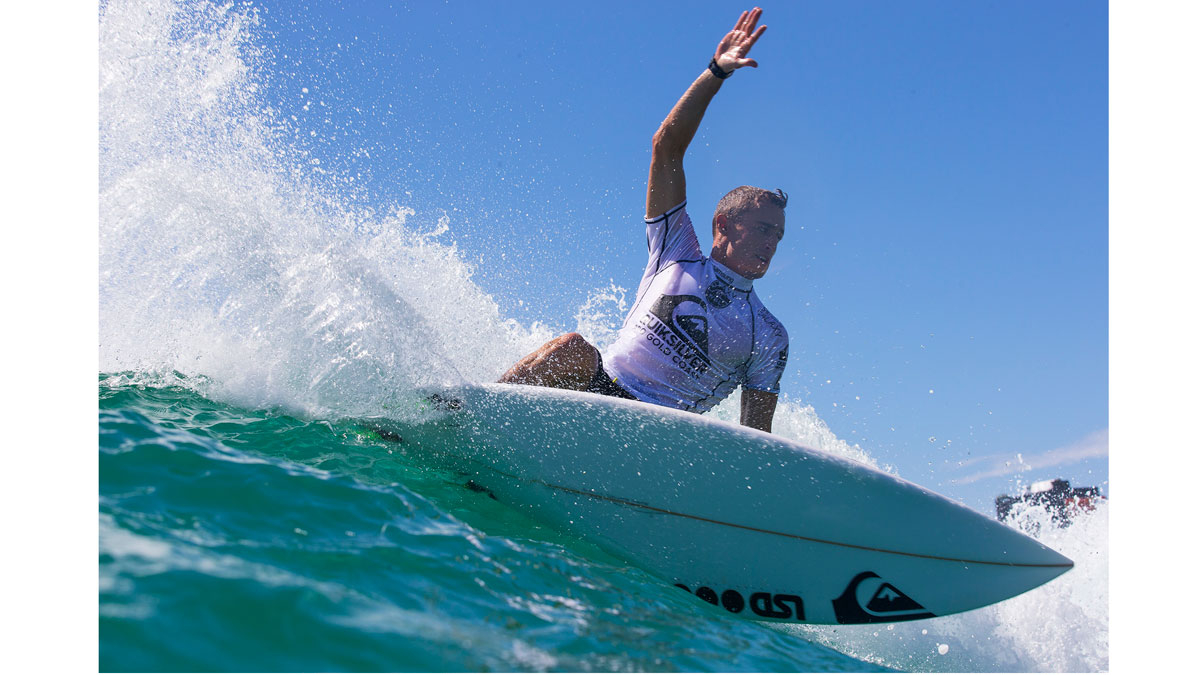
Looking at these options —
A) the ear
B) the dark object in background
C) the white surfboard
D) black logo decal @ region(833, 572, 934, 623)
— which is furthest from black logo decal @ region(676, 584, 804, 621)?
the dark object in background

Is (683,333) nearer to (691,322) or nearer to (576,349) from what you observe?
(691,322)

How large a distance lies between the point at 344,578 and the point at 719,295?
229 cm

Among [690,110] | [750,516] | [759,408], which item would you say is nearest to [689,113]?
[690,110]

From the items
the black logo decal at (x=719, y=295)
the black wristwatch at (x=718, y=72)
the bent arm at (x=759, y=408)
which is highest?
the black wristwatch at (x=718, y=72)

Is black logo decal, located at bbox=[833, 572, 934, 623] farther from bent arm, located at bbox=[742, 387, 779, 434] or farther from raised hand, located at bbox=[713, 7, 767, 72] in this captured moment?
raised hand, located at bbox=[713, 7, 767, 72]

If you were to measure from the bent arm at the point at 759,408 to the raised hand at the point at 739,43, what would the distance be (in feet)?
5.64

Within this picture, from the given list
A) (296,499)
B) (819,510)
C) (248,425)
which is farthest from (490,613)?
(248,425)

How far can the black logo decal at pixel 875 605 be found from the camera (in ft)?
10.1

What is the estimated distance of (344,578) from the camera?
2.11 metres

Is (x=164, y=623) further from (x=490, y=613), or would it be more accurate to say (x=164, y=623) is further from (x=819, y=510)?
(x=819, y=510)

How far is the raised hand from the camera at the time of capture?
11.8 ft

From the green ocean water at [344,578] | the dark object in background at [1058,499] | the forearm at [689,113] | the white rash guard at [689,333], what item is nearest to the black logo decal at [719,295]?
the white rash guard at [689,333]

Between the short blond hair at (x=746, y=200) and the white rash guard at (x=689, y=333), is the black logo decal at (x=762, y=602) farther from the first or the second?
the short blond hair at (x=746, y=200)

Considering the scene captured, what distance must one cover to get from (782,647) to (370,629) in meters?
1.68
